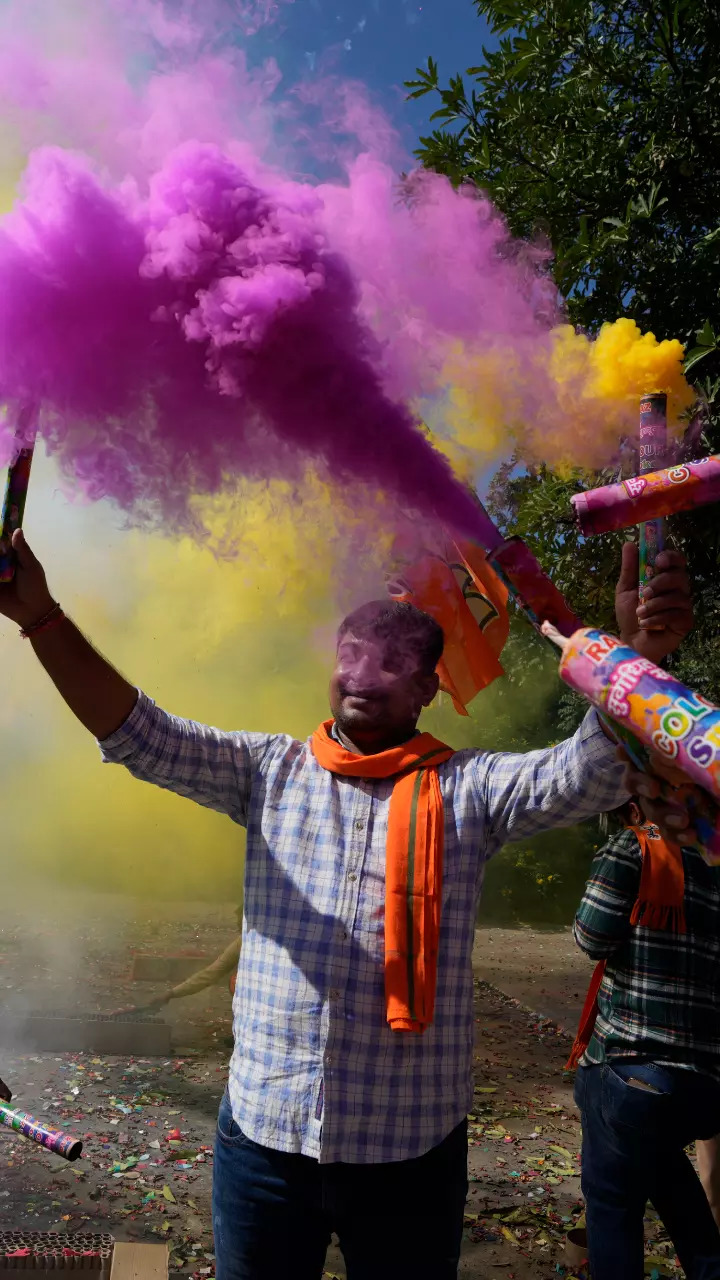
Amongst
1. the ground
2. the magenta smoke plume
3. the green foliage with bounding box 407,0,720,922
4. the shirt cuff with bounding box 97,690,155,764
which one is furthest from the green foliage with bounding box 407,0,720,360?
the ground

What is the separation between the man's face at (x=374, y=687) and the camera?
2.11m

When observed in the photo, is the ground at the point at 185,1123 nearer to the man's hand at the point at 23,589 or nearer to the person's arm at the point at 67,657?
the person's arm at the point at 67,657

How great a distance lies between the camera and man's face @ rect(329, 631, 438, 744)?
2.11 metres

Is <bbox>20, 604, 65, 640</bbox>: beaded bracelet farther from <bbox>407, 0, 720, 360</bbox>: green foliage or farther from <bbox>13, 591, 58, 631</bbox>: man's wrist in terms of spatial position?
<bbox>407, 0, 720, 360</bbox>: green foliage

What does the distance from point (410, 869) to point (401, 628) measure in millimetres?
520

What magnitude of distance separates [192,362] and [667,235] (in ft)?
8.69

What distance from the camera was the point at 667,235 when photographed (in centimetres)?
390

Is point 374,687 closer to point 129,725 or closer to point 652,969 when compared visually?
point 129,725

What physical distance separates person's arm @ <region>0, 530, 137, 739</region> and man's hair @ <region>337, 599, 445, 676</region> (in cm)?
50

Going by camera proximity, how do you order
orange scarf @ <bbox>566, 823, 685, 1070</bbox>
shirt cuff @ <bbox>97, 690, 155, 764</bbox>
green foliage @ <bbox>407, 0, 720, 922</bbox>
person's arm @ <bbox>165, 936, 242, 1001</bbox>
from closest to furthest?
shirt cuff @ <bbox>97, 690, 155, 764</bbox> → orange scarf @ <bbox>566, 823, 685, 1070</bbox> → green foliage @ <bbox>407, 0, 720, 922</bbox> → person's arm @ <bbox>165, 936, 242, 1001</bbox>

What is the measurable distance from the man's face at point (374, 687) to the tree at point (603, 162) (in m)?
1.38

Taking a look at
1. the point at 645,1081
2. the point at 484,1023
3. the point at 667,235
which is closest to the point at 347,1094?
the point at 645,1081

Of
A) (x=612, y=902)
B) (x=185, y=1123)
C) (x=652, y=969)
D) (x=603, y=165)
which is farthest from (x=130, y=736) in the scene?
(x=185, y=1123)

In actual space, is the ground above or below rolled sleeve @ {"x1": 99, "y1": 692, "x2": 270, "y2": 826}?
below
